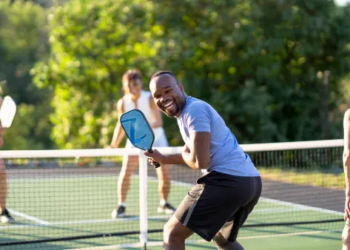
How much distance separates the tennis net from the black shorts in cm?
216

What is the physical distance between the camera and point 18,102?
29.0 m

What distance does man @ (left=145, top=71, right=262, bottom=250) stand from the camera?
4.55 meters

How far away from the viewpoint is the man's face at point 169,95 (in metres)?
4.55

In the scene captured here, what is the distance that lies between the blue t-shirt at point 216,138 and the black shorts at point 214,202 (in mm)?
61

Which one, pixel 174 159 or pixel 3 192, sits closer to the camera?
pixel 174 159

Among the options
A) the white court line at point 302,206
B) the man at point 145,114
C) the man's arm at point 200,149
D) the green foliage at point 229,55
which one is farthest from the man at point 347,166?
the green foliage at point 229,55

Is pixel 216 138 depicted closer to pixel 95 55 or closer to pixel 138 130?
pixel 138 130

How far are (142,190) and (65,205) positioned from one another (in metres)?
3.60

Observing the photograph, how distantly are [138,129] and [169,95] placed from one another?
490 millimetres

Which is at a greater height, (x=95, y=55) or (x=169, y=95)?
(x=95, y=55)

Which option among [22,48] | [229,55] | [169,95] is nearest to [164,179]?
[169,95]

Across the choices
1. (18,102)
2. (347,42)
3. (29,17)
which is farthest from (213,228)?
(29,17)

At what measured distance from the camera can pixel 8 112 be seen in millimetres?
7594

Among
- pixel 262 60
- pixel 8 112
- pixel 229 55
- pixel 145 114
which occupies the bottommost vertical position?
pixel 145 114
